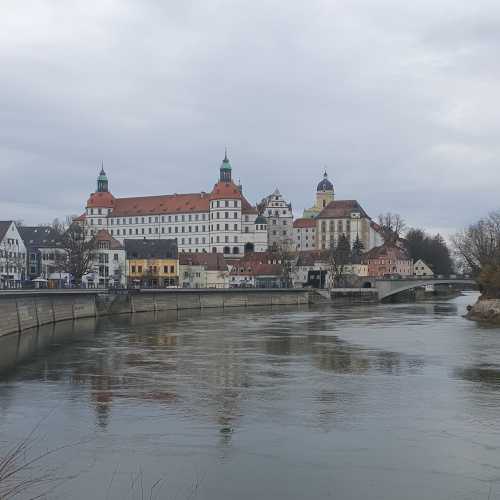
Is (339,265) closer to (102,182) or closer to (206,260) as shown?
(206,260)

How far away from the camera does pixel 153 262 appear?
123 meters

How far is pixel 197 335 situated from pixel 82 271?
39988 mm

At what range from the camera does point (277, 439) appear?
788 inches

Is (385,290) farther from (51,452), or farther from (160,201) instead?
(51,452)

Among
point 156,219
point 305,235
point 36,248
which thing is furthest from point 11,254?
point 305,235

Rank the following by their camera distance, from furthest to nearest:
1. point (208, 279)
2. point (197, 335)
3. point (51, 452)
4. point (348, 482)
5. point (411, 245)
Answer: point (411, 245)
point (208, 279)
point (197, 335)
point (51, 452)
point (348, 482)

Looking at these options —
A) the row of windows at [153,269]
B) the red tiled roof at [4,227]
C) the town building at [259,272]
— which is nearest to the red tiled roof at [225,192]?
the town building at [259,272]

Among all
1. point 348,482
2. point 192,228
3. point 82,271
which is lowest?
point 348,482

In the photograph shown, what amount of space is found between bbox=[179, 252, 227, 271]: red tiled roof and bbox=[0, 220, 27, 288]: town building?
103ft

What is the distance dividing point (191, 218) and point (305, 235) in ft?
97.1

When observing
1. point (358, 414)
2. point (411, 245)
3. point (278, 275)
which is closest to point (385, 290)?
point (278, 275)

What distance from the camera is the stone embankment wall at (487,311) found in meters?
62.3

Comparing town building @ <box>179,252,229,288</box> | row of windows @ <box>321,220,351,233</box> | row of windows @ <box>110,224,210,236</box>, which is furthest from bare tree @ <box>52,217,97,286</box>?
row of windows @ <box>321,220,351,233</box>

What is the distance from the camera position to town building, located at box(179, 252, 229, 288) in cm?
12888
